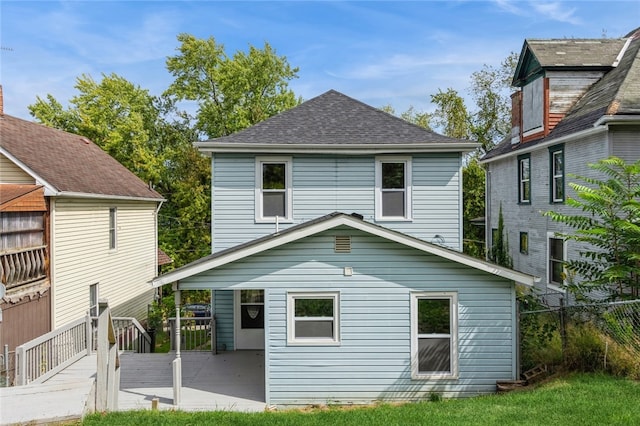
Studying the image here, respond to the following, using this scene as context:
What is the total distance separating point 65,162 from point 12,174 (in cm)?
330

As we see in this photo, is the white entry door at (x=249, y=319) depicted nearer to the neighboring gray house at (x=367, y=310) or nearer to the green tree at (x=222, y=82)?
the neighboring gray house at (x=367, y=310)

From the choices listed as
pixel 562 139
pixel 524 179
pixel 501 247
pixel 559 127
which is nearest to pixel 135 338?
pixel 562 139

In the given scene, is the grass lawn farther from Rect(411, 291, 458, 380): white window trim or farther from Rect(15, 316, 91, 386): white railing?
Rect(15, 316, 91, 386): white railing

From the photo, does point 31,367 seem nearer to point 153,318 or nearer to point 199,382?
point 199,382

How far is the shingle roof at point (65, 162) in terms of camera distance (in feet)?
46.0

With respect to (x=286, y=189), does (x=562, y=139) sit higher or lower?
higher

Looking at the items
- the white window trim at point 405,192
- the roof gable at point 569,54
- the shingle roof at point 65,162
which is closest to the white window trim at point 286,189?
the white window trim at point 405,192

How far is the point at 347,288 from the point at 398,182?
4835 millimetres

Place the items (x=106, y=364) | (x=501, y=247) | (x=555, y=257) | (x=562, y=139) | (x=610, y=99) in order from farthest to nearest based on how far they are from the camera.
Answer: (x=501, y=247)
(x=555, y=257)
(x=562, y=139)
(x=610, y=99)
(x=106, y=364)

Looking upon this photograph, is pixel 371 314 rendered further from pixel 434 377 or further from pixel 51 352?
pixel 51 352

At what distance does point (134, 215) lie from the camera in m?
20.7

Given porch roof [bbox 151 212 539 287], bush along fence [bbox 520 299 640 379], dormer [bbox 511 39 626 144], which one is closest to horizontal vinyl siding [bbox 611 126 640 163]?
dormer [bbox 511 39 626 144]

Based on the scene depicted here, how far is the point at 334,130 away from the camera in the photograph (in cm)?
1364

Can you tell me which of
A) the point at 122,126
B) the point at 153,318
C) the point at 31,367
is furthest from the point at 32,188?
the point at 122,126
